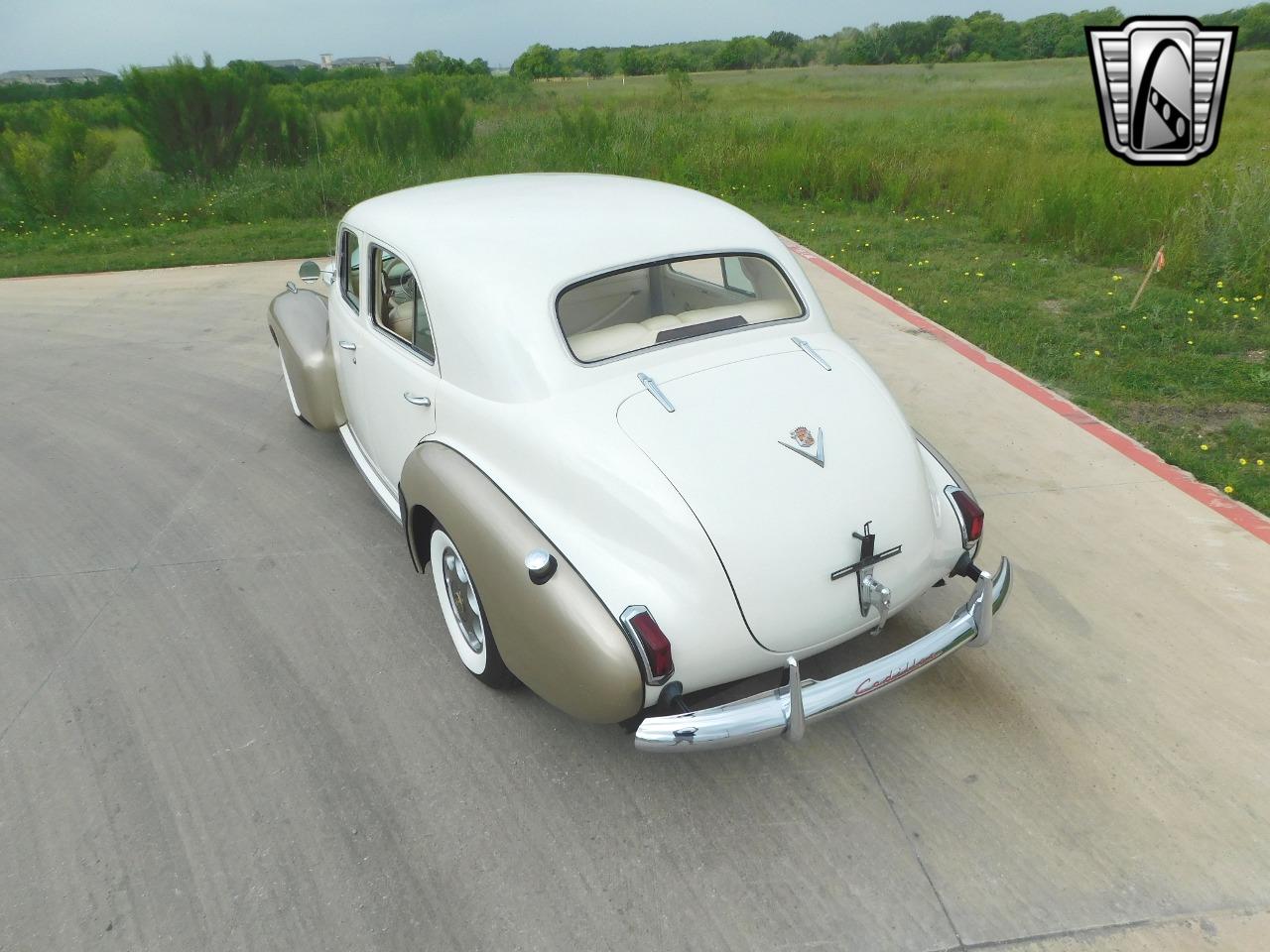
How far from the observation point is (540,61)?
239 feet

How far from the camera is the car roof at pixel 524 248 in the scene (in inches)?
120

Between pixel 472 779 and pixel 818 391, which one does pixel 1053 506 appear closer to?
pixel 818 391

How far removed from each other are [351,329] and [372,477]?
72 cm

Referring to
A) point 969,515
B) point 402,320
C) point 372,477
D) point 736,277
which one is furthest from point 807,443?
point 372,477

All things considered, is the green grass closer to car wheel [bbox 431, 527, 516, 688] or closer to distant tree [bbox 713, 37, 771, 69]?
car wheel [bbox 431, 527, 516, 688]

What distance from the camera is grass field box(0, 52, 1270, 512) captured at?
19.7ft

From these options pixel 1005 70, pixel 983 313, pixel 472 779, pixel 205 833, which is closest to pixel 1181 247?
pixel 983 313

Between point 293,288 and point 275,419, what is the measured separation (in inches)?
36.9

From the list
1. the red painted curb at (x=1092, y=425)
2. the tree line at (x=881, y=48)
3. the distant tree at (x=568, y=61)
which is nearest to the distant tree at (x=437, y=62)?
the tree line at (x=881, y=48)

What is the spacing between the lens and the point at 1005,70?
1786 inches

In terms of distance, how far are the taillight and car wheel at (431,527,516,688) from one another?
0.78 meters

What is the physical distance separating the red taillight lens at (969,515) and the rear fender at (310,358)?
124 inches

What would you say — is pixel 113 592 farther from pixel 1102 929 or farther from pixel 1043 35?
pixel 1043 35

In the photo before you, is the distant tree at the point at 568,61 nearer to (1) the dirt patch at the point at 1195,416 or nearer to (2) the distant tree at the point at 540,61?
(2) the distant tree at the point at 540,61
